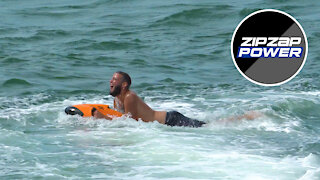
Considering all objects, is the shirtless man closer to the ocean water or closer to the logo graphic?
the ocean water

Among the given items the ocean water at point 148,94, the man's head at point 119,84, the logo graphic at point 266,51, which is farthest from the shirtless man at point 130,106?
the logo graphic at point 266,51

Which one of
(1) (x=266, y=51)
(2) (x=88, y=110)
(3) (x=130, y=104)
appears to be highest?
(1) (x=266, y=51)

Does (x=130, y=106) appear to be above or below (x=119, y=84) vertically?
below

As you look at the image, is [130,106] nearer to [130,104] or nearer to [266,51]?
[130,104]

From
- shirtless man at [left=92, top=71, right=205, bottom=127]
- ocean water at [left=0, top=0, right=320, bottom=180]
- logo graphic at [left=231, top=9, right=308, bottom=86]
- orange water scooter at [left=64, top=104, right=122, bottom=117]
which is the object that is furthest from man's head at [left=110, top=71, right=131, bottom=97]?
logo graphic at [left=231, top=9, right=308, bottom=86]

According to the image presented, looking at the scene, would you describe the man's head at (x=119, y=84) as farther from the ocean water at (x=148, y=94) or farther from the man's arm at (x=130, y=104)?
the ocean water at (x=148, y=94)

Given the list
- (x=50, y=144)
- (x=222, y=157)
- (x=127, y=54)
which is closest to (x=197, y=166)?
(x=222, y=157)

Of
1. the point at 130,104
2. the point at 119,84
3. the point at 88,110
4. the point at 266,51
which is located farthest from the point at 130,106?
the point at 266,51

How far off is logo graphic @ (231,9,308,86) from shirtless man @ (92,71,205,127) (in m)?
3.25

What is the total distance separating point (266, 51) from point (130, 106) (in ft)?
14.9

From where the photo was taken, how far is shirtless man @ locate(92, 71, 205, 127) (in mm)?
10984

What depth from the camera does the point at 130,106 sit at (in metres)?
11.0

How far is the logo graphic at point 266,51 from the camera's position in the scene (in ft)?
46.0

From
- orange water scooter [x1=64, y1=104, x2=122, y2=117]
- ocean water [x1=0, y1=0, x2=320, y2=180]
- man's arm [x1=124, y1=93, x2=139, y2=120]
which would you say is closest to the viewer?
ocean water [x1=0, y1=0, x2=320, y2=180]
